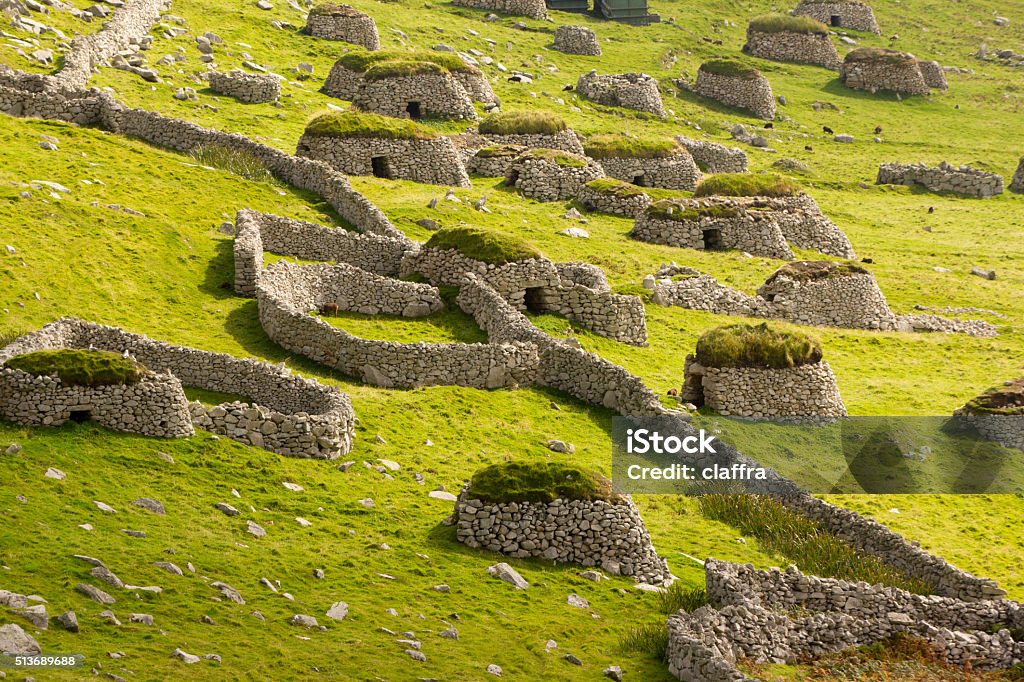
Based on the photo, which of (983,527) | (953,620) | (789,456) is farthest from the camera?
(789,456)

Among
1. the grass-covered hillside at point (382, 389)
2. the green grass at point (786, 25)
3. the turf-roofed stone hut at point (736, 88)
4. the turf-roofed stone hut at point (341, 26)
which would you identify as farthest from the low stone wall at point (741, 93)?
the turf-roofed stone hut at point (341, 26)

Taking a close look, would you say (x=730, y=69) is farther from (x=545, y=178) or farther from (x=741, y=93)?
(x=545, y=178)

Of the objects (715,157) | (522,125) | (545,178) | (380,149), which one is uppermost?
(522,125)


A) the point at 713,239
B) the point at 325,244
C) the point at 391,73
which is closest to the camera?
the point at 325,244

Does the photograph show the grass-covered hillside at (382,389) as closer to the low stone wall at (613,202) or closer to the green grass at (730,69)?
the low stone wall at (613,202)

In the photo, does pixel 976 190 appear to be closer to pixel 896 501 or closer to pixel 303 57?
pixel 303 57

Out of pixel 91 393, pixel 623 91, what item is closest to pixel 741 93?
pixel 623 91

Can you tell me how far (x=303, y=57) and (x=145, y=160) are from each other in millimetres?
24233

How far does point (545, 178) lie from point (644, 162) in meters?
7.90

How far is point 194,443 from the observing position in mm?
34844

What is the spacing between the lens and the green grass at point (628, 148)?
2896 inches

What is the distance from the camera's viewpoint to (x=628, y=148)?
74.0 meters

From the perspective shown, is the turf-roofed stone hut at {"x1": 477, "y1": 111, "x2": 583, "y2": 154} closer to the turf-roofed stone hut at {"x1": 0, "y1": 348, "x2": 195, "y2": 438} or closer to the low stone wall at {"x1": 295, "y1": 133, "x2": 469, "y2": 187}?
the low stone wall at {"x1": 295, "y1": 133, "x2": 469, "y2": 187}

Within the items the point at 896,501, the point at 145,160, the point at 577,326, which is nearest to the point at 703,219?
the point at 577,326
